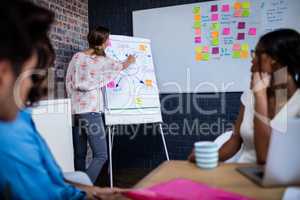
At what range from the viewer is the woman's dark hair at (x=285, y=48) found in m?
1.42

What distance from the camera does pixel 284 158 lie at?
927mm

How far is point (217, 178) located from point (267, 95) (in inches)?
27.0

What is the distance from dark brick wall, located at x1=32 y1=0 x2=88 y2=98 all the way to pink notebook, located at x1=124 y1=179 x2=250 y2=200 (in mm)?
2453

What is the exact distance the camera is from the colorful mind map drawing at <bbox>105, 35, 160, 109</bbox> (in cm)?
330

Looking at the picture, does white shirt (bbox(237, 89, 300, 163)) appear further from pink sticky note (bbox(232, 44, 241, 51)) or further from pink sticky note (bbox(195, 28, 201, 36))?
pink sticky note (bbox(195, 28, 201, 36))

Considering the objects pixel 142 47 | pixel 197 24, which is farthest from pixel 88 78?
pixel 197 24

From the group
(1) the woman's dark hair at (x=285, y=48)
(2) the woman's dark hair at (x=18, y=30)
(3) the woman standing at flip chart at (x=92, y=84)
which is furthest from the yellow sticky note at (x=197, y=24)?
(2) the woman's dark hair at (x=18, y=30)

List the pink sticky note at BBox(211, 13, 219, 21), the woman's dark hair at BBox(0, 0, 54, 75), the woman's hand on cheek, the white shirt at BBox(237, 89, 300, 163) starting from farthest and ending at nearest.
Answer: the pink sticky note at BBox(211, 13, 219, 21) < the woman's hand on cheek < the white shirt at BBox(237, 89, 300, 163) < the woman's dark hair at BBox(0, 0, 54, 75)

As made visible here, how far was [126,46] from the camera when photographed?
3445mm

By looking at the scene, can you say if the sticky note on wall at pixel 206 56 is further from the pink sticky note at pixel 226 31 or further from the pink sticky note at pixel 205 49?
the pink sticky note at pixel 226 31

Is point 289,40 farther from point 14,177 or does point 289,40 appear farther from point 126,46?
point 126,46

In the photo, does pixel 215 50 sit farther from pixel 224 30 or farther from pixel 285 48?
pixel 285 48

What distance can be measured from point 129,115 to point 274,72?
202 cm

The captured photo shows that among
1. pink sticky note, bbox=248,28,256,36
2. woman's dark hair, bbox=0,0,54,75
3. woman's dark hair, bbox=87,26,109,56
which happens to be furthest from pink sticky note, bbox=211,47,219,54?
woman's dark hair, bbox=0,0,54,75
